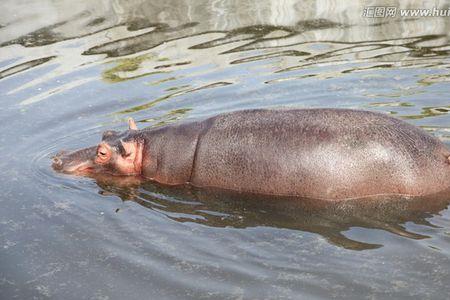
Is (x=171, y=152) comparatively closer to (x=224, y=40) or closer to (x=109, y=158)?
(x=109, y=158)

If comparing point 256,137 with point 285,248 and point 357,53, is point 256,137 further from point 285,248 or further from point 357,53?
point 357,53

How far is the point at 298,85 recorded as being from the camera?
11.0 meters

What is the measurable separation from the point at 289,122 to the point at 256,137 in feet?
1.23

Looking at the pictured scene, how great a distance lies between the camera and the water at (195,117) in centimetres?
627

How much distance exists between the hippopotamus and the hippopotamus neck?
11mm

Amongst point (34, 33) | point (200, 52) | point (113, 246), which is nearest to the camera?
point (113, 246)

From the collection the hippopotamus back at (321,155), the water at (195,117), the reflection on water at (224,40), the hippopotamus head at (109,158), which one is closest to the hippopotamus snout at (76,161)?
the hippopotamus head at (109,158)

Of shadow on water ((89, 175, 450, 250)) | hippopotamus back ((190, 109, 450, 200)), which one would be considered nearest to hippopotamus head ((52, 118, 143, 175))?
shadow on water ((89, 175, 450, 250))

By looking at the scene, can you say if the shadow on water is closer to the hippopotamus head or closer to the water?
the water

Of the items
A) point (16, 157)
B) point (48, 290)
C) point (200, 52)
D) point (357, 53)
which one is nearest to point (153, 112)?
point (16, 157)

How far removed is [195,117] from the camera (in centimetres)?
1004

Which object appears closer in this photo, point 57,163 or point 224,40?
point 57,163

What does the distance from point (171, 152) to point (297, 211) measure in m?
1.70

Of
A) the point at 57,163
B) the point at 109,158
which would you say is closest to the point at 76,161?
the point at 57,163
